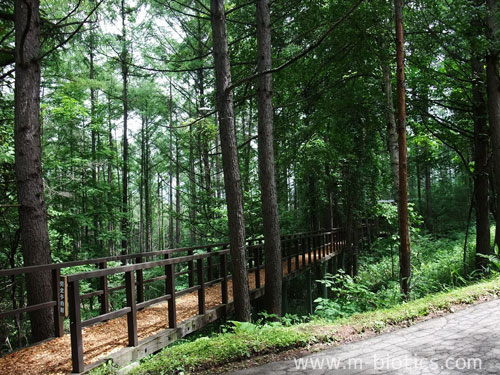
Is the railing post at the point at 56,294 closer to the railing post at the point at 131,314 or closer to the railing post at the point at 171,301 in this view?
the railing post at the point at 131,314

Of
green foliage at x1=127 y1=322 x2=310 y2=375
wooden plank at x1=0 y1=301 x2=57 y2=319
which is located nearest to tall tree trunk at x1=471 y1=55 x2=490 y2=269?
green foliage at x1=127 y1=322 x2=310 y2=375

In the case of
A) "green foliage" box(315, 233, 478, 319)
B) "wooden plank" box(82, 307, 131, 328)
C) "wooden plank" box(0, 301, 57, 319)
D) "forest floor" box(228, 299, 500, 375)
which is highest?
"wooden plank" box(0, 301, 57, 319)

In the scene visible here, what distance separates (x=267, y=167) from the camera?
7.75 meters

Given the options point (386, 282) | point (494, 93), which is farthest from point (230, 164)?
point (386, 282)

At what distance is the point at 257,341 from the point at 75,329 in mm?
1951

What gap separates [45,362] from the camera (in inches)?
153

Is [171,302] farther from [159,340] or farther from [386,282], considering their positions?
[386,282]

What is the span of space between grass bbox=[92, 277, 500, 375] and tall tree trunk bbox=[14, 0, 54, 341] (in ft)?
9.55

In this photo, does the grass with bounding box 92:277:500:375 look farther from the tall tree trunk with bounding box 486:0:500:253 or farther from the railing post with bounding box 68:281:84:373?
the tall tree trunk with bounding box 486:0:500:253

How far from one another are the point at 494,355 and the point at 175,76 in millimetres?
18693

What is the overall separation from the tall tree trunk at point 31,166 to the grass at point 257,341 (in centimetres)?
291

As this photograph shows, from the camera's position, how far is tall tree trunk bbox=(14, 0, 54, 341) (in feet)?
18.6

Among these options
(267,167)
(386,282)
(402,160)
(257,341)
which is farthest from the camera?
(386,282)

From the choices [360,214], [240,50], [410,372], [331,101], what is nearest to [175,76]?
[240,50]
